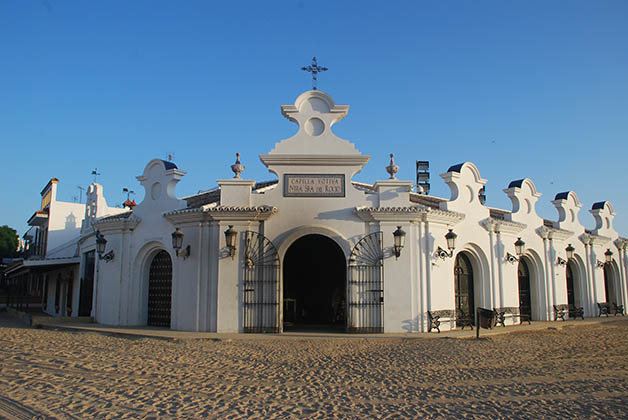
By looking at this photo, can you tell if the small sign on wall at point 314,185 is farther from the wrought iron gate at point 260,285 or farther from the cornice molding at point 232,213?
the wrought iron gate at point 260,285

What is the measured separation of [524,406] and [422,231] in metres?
8.73

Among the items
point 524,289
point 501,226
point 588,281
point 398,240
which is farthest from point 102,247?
point 588,281

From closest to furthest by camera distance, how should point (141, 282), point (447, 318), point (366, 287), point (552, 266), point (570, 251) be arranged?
point (366, 287) → point (447, 318) → point (141, 282) → point (552, 266) → point (570, 251)

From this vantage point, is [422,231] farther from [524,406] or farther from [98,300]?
[98,300]

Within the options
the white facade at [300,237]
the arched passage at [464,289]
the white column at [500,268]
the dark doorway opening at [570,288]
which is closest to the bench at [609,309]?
the dark doorway opening at [570,288]

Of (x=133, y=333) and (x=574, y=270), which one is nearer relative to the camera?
(x=133, y=333)

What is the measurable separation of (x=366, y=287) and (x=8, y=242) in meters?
50.6

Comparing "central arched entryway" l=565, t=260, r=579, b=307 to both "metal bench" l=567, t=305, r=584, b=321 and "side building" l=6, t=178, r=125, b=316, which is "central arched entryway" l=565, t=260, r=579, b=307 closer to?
"metal bench" l=567, t=305, r=584, b=321

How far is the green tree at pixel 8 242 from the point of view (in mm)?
50312

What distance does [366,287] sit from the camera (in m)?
14.6

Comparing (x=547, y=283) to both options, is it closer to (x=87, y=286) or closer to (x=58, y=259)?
(x=87, y=286)

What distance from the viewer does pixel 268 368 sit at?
375 inches

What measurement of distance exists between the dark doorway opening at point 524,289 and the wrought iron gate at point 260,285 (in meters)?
10.8

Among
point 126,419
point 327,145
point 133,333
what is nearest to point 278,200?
point 327,145
